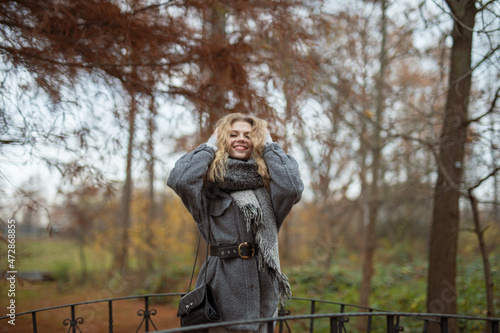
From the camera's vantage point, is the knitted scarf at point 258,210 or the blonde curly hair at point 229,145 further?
the blonde curly hair at point 229,145

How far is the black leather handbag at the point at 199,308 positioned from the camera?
208 centimetres

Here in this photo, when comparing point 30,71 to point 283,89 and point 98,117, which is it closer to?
point 98,117

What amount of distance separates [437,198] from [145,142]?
11.9 ft

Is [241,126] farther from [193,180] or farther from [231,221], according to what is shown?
[231,221]

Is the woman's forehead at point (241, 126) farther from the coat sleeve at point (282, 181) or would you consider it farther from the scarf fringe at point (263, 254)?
the scarf fringe at point (263, 254)

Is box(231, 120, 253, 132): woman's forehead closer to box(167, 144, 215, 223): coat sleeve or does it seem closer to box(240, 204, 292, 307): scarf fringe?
box(167, 144, 215, 223): coat sleeve

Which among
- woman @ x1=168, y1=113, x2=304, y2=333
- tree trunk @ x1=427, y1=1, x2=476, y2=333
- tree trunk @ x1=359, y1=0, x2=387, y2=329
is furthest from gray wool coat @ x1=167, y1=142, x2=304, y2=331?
tree trunk @ x1=359, y1=0, x2=387, y2=329

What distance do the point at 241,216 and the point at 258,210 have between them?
0.14 meters

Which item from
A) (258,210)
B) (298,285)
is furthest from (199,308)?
(298,285)

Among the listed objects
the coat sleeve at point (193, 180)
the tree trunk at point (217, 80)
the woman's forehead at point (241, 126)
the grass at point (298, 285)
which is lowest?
the grass at point (298, 285)

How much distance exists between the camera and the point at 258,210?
2205mm

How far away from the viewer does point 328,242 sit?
29.8ft

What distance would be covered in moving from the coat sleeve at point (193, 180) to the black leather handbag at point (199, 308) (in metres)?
0.42

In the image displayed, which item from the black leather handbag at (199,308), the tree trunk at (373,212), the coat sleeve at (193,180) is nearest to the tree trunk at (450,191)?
the tree trunk at (373,212)
